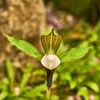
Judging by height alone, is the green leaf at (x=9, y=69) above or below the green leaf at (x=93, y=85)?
above

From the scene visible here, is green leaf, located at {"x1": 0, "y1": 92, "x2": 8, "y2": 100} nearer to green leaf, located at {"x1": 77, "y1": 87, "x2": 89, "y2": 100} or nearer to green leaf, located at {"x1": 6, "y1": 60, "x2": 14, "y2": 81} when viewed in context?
green leaf, located at {"x1": 6, "y1": 60, "x2": 14, "y2": 81}

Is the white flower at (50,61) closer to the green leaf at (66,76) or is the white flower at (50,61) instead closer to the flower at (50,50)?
the flower at (50,50)

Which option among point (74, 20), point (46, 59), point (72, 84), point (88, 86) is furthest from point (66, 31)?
point (46, 59)

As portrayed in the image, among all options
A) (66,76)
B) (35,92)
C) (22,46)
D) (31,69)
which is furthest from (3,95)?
(22,46)

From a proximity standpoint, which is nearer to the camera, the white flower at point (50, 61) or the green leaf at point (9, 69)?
the white flower at point (50, 61)

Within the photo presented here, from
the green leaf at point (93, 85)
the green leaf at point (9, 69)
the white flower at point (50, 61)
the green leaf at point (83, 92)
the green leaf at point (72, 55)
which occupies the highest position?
the green leaf at point (9, 69)

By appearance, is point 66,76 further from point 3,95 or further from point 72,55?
point 72,55

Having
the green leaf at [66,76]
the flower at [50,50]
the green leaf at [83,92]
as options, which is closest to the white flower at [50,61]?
the flower at [50,50]

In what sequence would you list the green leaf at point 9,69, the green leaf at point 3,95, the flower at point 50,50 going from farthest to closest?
the green leaf at point 9,69
the green leaf at point 3,95
the flower at point 50,50
